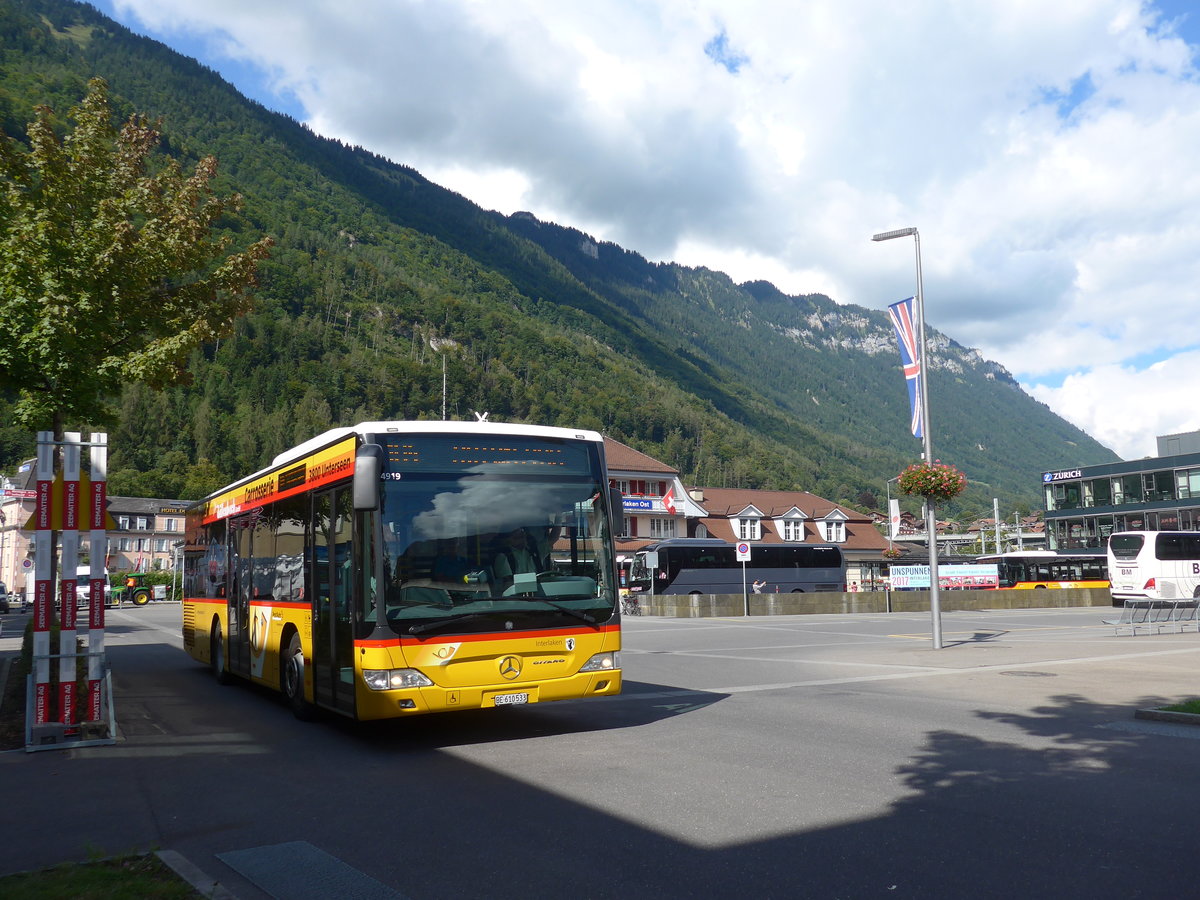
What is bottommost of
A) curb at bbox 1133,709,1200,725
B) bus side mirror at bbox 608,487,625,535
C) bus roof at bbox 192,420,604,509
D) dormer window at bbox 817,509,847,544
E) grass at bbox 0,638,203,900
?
curb at bbox 1133,709,1200,725

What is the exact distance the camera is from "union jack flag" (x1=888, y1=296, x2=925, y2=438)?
20766 millimetres

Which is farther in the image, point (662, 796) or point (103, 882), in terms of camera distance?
point (662, 796)

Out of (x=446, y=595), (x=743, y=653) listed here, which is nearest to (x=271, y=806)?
(x=446, y=595)

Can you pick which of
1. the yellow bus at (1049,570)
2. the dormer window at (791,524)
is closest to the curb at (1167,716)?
the yellow bus at (1049,570)

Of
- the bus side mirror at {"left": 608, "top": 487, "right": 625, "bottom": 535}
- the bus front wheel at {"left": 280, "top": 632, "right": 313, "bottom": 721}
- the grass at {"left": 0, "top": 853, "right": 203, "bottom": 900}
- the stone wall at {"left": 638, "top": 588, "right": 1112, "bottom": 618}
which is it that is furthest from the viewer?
the stone wall at {"left": 638, "top": 588, "right": 1112, "bottom": 618}

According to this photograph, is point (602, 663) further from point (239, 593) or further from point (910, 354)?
point (910, 354)

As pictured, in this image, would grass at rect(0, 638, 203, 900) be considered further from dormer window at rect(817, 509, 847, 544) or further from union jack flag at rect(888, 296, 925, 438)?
dormer window at rect(817, 509, 847, 544)

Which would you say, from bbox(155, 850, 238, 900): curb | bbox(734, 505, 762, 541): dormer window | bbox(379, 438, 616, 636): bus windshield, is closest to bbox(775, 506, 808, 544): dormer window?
bbox(734, 505, 762, 541): dormer window

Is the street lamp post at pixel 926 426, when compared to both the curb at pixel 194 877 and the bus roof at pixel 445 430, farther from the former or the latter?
the curb at pixel 194 877

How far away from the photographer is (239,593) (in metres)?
13.8

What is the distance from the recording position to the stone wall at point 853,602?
136 feet

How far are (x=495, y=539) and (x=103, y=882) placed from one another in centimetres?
474

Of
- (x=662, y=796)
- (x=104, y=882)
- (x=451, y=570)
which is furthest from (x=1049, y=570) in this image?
(x=104, y=882)

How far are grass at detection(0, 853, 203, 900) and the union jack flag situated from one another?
17.8 metres
